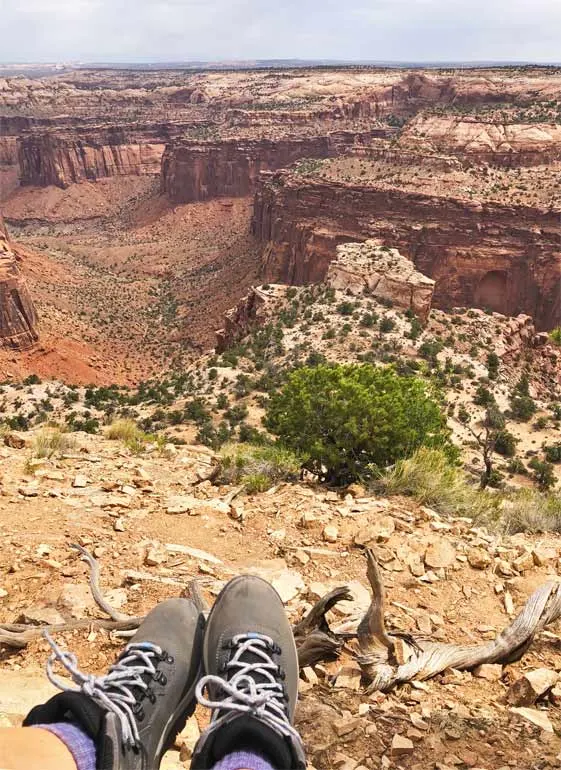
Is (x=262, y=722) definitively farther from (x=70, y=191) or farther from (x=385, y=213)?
(x=70, y=191)

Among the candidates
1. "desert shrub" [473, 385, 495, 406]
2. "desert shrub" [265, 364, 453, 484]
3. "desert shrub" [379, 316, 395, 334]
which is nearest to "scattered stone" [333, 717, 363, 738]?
"desert shrub" [265, 364, 453, 484]

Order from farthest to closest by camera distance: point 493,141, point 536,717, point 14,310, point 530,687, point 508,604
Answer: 1. point 493,141
2. point 14,310
3. point 508,604
4. point 530,687
5. point 536,717

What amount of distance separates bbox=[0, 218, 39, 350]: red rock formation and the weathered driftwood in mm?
41848

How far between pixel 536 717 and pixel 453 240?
154ft

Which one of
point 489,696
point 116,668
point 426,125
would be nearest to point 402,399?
point 489,696

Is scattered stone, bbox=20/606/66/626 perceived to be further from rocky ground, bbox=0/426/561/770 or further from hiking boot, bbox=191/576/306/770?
hiking boot, bbox=191/576/306/770

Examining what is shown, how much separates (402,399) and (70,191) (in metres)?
110

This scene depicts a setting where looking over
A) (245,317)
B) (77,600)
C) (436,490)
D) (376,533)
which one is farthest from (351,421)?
(245,317)

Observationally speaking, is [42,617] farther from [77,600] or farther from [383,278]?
[383,278]

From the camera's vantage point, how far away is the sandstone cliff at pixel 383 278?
121 ft

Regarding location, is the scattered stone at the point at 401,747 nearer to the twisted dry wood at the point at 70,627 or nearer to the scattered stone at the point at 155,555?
the twisted dry wood at the point at 70,627

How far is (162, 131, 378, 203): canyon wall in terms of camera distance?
92.9 metres

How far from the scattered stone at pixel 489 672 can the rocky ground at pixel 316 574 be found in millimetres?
21

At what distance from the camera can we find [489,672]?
16.7ft
